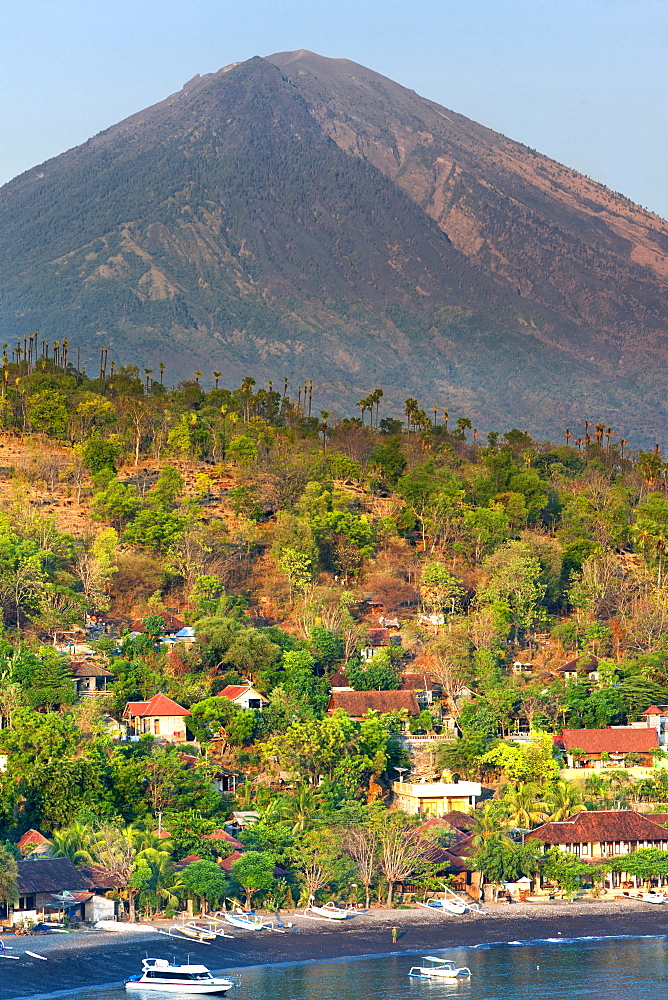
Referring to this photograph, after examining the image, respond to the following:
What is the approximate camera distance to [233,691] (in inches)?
2127

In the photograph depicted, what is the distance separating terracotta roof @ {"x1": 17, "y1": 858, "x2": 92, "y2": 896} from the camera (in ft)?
124

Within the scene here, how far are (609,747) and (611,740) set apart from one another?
0.35 meters

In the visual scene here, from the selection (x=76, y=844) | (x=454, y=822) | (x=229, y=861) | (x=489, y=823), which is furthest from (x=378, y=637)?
(x=76, y=844)

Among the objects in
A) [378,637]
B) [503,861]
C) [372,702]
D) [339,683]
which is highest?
[378,637]

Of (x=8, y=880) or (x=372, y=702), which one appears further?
(x=372, y=702)

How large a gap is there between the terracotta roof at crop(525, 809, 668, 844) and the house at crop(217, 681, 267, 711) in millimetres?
12361

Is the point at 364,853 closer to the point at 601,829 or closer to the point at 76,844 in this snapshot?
the point at 76,844

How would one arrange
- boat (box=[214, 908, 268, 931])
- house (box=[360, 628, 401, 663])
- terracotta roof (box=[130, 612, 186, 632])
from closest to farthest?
boat (box=[214, 908, 268, 931]), terracotta roof (box=[130, 612, 186, 632]), house (box=[360, 628, 401, 663])

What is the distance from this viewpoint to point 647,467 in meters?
Result: 88.9

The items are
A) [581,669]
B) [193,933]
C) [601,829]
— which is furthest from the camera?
[581,669]

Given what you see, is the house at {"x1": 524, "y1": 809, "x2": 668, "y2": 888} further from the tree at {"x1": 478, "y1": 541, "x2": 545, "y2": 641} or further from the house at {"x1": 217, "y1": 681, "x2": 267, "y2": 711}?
the tree at {"x1": 478, "y1": 541, "x2": 545, "y2": 641}

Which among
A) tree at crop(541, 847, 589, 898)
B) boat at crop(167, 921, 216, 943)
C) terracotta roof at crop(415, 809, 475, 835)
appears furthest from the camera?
terracotta roof at crop(415, 809, 475, 835)

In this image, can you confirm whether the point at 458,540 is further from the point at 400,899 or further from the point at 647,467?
the point at 400,899

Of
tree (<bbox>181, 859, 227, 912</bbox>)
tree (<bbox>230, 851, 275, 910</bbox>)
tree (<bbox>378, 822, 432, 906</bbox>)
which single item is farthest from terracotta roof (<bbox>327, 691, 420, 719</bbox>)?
tree (<bbox>181, 859, 227, 912</bbox>)
